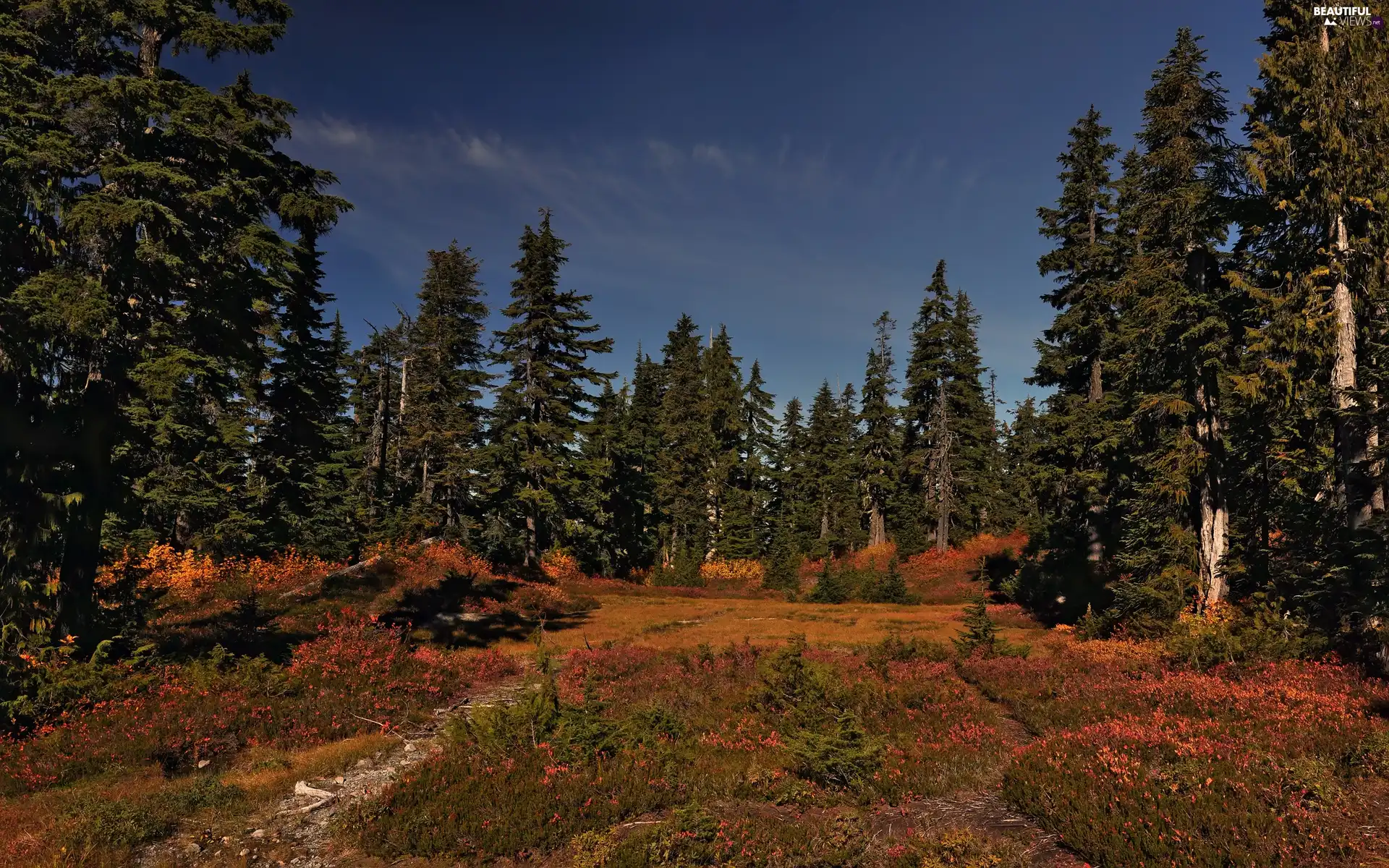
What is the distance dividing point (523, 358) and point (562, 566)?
44.3ft

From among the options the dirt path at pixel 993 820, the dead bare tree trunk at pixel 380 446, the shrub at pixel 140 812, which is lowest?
the shrub at pixel 140 812

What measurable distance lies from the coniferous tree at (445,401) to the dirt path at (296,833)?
25.7 m

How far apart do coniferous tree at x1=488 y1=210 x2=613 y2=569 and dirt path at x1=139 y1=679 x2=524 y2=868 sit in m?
22.9

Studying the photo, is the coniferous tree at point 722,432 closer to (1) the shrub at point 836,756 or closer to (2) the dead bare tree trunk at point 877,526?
(2) the dead bare tree trunk at point 877,526

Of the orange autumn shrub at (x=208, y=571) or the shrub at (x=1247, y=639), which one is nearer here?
the shrub at (x=1247, y=639)

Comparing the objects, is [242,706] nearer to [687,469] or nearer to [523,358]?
[523,358]

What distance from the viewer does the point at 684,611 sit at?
31375 mm

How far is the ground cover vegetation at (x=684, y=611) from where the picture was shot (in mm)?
8797

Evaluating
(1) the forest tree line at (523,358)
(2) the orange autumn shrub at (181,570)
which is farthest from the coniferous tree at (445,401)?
(2) the orange autumn shrub at (181,570)

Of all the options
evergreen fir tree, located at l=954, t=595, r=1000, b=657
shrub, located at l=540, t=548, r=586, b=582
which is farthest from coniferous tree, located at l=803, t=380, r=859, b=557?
evergreen fir tree, located at l=954, t=595, r=1000, b=657

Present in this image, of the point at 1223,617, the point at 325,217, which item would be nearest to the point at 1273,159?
the point at 1223,617

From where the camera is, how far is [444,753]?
37.3 ft

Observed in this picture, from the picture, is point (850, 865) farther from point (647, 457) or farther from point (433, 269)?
point (647, 457)

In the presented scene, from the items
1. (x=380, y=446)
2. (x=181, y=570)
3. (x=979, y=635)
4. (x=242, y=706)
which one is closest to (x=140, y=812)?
(x=242, y=706)
